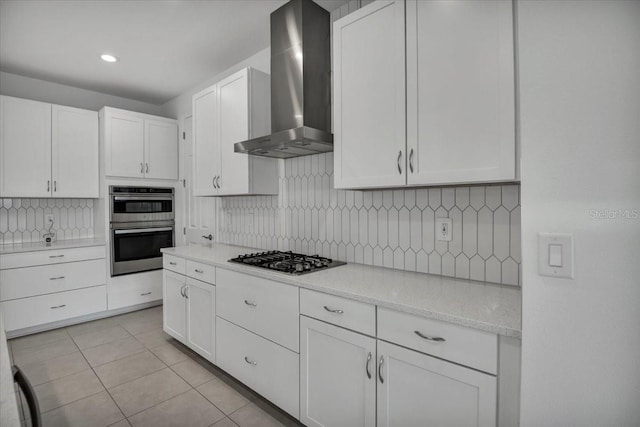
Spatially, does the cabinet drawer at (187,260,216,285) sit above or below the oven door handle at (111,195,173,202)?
below

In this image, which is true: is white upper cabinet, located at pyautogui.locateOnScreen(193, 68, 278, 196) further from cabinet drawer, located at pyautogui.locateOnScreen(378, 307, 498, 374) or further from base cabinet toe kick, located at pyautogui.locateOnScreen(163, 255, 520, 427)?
cabinet drawer, located at pyautogui.locateOnScreen(378, 307, 498, 374)

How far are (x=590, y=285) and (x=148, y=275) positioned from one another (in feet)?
14.2

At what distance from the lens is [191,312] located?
107 inches

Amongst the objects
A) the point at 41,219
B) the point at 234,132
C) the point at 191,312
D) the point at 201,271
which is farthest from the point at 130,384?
the point at 41,219

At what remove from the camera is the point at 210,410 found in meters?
2.07

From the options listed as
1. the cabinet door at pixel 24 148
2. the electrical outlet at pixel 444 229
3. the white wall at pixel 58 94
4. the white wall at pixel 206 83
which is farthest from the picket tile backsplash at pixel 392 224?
the white wall at pixel 58 94

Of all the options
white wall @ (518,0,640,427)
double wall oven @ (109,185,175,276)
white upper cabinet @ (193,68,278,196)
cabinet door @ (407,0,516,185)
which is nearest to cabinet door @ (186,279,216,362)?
white upper cabinet @ (193,68,278,196)

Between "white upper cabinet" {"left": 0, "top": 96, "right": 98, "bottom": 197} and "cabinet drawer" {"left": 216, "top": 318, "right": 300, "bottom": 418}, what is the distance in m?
2.67

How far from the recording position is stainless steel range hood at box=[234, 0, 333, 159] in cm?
220

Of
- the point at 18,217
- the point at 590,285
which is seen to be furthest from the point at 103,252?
the point at 590,285

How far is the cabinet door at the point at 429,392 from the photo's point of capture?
1166 mm

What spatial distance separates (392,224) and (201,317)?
1.67m

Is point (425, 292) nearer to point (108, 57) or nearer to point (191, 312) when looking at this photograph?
point (191, 312)

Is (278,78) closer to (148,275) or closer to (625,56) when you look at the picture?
(625,56)
